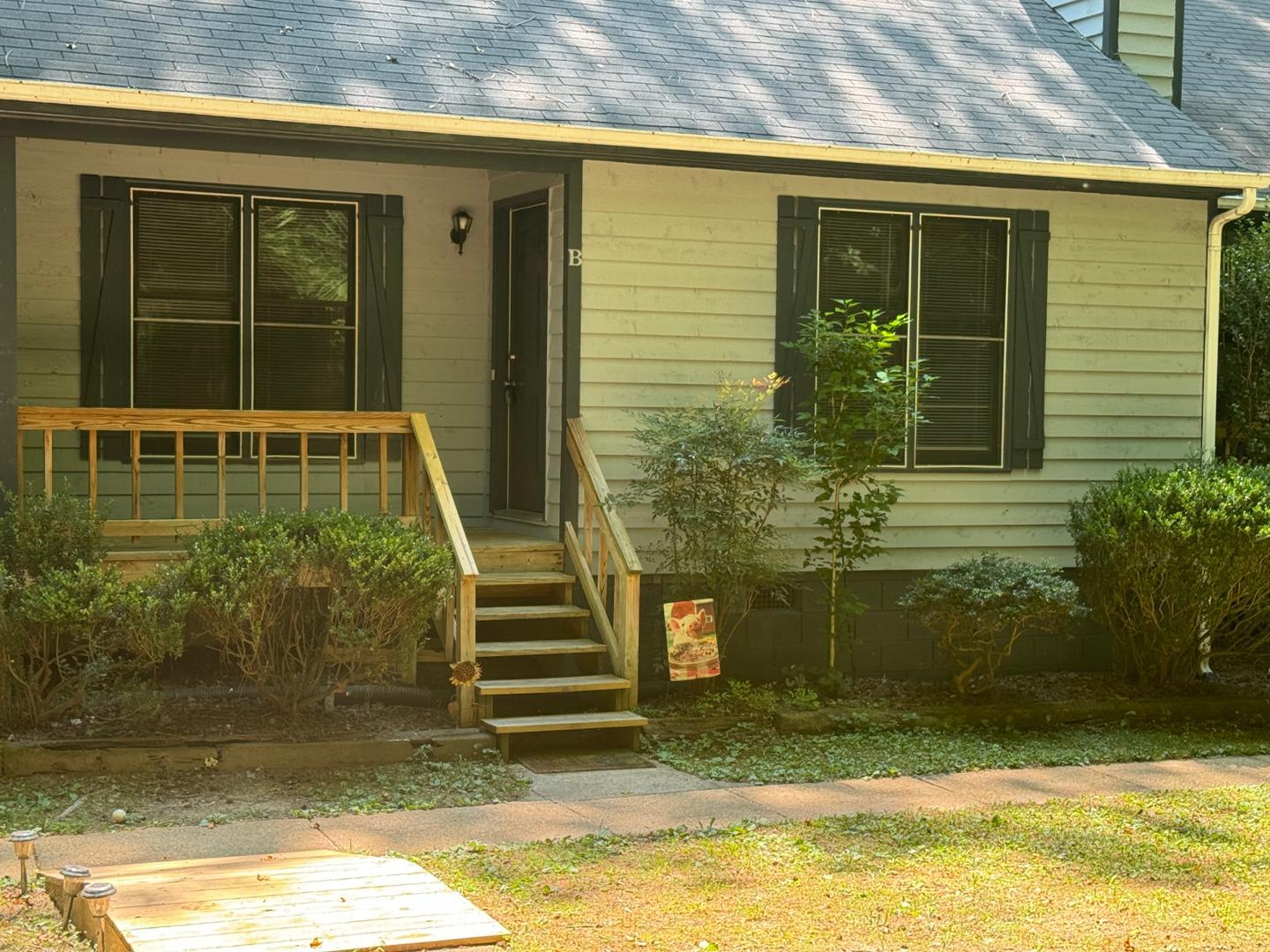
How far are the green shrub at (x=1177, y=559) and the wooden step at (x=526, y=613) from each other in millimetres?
3122

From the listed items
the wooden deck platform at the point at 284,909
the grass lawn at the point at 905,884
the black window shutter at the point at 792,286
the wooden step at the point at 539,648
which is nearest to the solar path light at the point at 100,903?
the wooden deck platform at the point at 284,909

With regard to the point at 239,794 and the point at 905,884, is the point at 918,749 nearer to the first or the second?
the point at 905,884

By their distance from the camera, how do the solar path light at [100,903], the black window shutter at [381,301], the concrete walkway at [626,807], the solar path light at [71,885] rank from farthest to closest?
the black window shutter at [381,301] → the concrete walkway at [626,807] → the solar path light at [71,885] → the solar path light at [100,903]

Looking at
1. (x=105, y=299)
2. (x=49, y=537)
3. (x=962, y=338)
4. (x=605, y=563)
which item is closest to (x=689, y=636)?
(x=605, y=563)

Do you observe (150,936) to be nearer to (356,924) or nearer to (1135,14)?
(356,924)

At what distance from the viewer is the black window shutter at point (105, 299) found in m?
9.29

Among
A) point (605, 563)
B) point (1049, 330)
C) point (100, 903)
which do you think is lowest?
point (100, 903)

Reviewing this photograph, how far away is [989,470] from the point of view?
9.86 meters

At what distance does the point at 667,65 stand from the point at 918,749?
436cm

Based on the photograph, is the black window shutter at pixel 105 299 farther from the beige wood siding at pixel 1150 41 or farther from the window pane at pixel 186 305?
the beige wood siding at pixel 1150 41

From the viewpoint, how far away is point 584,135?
8.38m

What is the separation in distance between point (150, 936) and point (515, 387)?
6.22 metres

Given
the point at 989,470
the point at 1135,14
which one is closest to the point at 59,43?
the point at 989,470

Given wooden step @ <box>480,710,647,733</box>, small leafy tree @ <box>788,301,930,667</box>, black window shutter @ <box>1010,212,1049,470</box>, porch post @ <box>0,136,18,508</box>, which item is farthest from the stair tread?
black window shutter @ <box>1010,212,1049,470</box>
